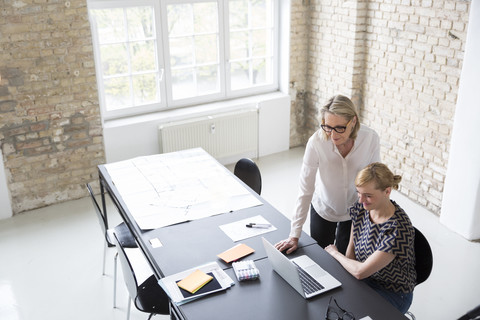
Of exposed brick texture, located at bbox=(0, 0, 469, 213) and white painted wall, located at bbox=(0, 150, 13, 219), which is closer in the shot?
exposed brick texture, located at bbox=(0, 0, 469, 213)

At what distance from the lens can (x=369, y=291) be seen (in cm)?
279

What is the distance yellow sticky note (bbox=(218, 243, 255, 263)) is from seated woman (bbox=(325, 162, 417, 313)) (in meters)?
0.60

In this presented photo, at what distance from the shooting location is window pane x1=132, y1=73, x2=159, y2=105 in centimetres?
602

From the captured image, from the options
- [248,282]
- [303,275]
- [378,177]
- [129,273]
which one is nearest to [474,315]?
[378,177]

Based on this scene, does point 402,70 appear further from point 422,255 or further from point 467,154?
point 422,255

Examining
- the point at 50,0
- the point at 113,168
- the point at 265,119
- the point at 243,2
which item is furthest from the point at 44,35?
the point at 265,119

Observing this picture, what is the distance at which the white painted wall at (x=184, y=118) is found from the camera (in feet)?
19.2

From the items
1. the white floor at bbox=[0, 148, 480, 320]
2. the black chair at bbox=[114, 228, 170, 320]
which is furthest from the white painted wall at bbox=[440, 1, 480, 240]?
the black chair at bbox=[114, 228, 170, 320]

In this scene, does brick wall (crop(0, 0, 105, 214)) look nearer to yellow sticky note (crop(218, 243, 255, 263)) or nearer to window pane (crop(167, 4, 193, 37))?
window pane (crop(167, 4, 193, 37))

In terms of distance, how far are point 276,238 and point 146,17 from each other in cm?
352

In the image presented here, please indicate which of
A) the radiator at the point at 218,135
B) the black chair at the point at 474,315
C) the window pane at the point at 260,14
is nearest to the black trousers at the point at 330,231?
the black chair at the point at 474,315

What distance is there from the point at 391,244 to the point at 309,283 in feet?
1.65

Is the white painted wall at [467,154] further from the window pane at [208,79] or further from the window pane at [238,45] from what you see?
the window pane at [208,79]

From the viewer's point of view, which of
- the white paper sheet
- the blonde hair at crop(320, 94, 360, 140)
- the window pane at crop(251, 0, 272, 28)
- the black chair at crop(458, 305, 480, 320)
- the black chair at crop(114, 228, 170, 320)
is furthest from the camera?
the window pane at crop(251, 0, 272, 28)
